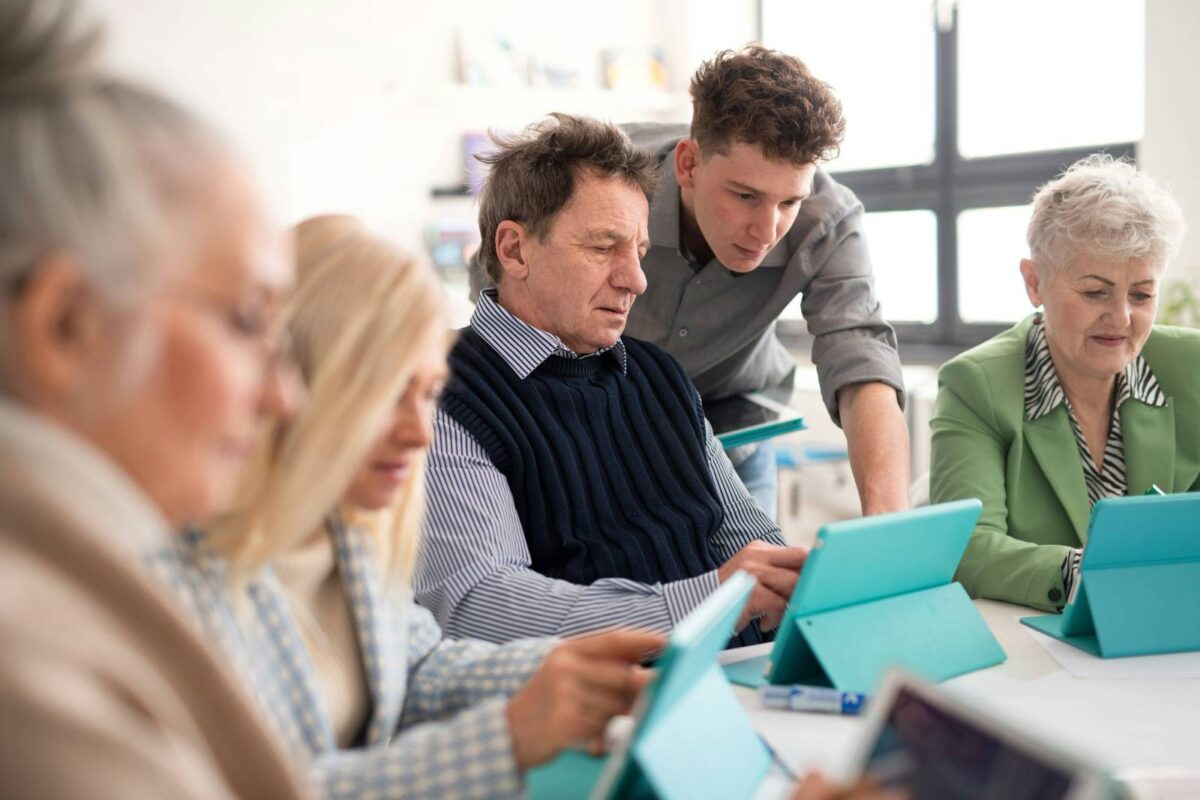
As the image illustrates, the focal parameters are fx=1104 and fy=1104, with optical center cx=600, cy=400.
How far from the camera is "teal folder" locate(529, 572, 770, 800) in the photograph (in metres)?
0.93

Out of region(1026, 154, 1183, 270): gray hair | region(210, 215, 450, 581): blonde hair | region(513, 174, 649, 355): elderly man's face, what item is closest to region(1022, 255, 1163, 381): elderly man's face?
region(1026, 154, 1183, 270): gray hair

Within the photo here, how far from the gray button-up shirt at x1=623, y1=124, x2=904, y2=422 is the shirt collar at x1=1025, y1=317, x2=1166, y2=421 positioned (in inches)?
12.0

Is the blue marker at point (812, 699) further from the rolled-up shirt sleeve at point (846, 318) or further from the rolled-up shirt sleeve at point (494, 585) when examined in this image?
the rolled-up shirt sleeve at point (846, 318)

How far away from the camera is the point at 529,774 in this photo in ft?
3.40

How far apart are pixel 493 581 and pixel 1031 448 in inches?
42.2

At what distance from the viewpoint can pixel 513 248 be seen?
6.27ft

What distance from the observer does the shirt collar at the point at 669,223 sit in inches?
95.7

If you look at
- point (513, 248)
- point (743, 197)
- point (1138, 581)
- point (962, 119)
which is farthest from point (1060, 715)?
point (962, 119)

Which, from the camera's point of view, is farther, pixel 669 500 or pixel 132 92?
pixel 669 500

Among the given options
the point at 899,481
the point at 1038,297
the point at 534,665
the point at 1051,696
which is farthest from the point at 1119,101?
the point at 534,665

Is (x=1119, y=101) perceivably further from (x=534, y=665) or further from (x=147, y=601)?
(x=147, y=601)

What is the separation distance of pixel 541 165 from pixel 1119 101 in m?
3.71

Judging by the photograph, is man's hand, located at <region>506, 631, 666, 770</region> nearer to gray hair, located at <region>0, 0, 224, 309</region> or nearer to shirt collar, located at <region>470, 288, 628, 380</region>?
gray hair, located at <region>0, 0, 224, 309</region>

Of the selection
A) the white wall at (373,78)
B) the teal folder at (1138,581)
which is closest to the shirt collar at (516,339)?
the teal folder at (1138,581)
